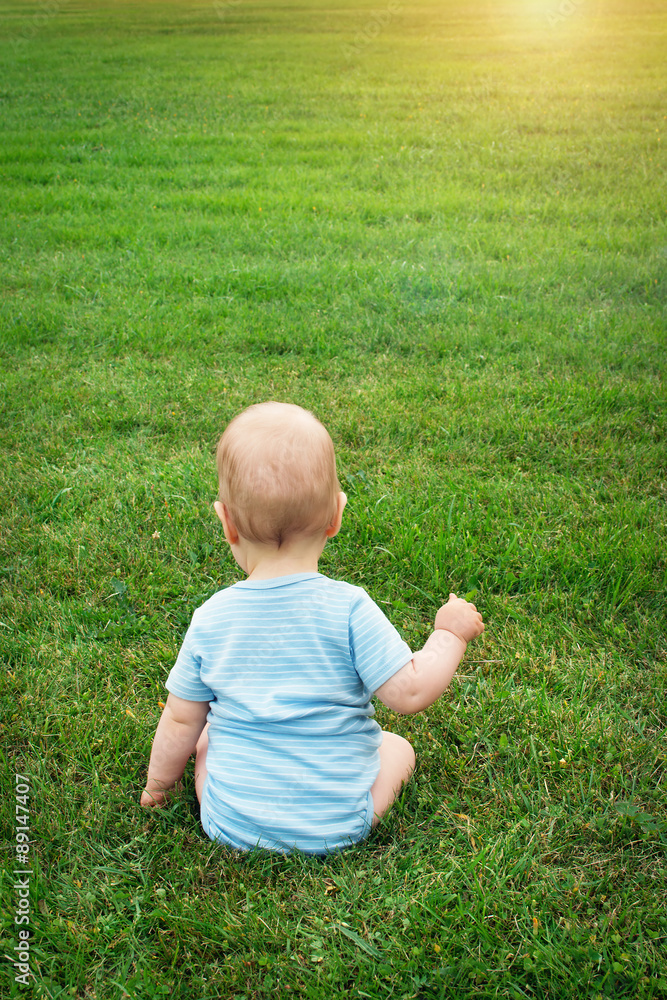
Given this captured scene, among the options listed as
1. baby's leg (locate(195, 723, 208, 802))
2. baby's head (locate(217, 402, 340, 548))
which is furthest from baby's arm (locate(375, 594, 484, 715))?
baby's leg (locate(195, 723, 208, 802))

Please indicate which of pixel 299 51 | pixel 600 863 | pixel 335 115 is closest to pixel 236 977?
pixel 600 863

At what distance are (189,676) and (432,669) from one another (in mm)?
618

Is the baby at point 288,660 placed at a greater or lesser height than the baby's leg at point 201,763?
greater

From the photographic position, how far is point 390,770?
2.01 meters

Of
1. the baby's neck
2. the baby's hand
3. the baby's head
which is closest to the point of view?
the baby's head

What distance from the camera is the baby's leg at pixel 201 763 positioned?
1998mm

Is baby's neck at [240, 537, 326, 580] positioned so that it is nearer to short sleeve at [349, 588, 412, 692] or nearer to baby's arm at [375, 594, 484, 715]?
short sleeve at [349, 588, 412, 692]

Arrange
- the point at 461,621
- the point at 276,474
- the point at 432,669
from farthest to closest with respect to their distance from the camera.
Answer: the point at 461,621, the point at 432,669, the point at 276,474

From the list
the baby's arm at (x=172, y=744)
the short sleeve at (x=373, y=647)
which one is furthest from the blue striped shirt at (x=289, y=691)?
the baby's arm at (x=172, y=744)

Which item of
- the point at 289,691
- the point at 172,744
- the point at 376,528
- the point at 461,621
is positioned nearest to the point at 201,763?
the point at 172,744

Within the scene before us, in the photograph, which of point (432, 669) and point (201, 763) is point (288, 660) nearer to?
point (432, 669)

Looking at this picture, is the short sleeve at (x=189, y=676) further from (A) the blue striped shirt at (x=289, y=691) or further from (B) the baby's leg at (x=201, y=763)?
(B) the baby's leg at (x=201, y=763)

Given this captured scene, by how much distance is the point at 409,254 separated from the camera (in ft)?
19.0

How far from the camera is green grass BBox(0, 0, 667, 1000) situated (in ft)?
5.72
